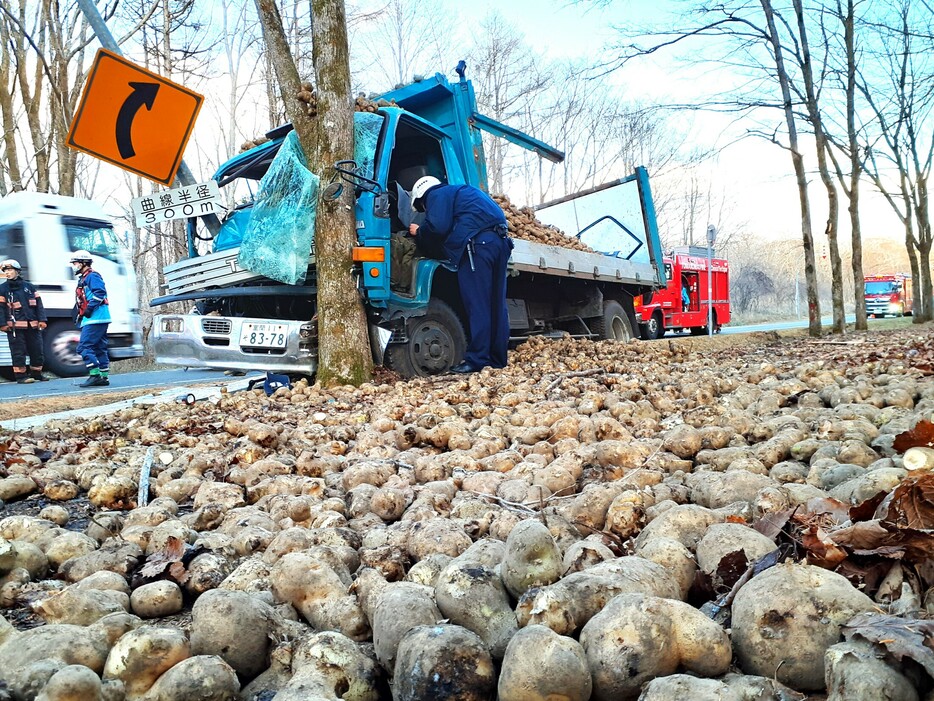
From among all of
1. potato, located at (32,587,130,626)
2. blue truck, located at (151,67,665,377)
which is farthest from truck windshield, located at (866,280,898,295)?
potato, located at (32,587,130,626)

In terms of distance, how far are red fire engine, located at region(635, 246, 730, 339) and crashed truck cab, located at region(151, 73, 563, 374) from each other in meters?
12.2

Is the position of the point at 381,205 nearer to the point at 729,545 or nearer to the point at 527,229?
the point at 527,229

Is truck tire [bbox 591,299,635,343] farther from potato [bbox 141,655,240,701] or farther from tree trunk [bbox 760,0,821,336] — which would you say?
potato [bbox 141,655,240,701]

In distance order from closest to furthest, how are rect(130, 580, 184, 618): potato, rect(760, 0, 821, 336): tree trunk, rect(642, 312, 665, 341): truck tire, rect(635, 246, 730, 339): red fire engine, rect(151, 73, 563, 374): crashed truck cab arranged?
rect(130, 580, 184, 618): potato < rect(151, 73, 563, 374): crashed truck cab < rect(760, 0, 821, 336): tree trunk < rect(642, 312, 665, 341): truck tire < rect(635, 246, 730, 339): red fire engine

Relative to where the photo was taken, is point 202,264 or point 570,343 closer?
point 202,264

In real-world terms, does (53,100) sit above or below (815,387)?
above

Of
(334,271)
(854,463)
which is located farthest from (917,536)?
(334,271)

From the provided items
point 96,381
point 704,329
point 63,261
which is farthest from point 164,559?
point 704,329

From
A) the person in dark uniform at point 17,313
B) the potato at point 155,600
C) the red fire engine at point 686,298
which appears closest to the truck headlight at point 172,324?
the potato at point 155,600

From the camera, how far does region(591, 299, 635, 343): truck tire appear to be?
10023mm

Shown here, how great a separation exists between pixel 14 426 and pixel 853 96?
1875 centimetres

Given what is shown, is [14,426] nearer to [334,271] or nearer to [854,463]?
[334,271]

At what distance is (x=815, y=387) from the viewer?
A: 12.8 feet

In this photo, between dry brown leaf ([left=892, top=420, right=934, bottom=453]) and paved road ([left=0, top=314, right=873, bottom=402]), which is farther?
paved road ([left=0, top=314, right=873, bottom=402])
